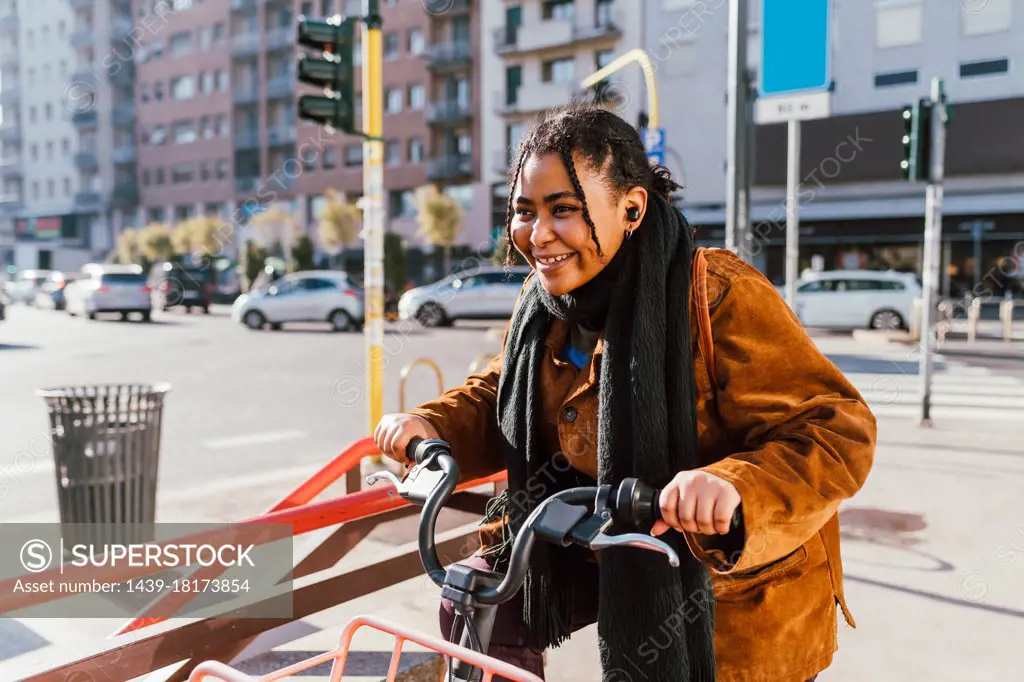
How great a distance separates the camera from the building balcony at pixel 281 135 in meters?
51.9

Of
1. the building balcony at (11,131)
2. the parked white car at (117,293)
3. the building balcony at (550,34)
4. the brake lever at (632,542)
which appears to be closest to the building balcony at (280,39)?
the building balcony at (550,34)

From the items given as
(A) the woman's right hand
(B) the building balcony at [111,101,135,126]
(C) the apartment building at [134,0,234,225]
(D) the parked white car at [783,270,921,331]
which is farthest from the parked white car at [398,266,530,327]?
(B) the building balcony at [111,101,135,126]

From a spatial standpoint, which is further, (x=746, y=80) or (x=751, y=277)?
(x=746, y=80)

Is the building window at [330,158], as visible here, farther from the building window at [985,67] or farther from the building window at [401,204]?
the building window at [985,67]

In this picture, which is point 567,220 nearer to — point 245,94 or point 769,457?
point 769,457

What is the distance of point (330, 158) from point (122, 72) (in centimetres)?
2326

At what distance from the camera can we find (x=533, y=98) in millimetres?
39969

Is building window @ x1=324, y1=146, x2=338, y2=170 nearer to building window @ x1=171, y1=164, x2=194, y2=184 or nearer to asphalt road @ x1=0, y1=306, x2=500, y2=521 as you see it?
building window @ x1=171, y1=164, x2=194, y2=184

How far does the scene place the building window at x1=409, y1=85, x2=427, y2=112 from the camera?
45.6m

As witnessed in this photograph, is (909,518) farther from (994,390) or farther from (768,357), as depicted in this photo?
(994,390)

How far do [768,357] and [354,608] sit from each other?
3.12m

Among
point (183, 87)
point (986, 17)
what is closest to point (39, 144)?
point (183, 87)

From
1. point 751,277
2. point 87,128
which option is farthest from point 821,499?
point 87,128

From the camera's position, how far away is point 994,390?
38.2 ft
